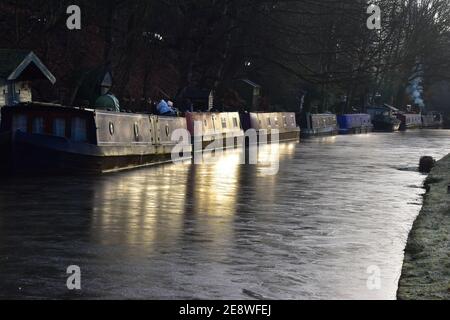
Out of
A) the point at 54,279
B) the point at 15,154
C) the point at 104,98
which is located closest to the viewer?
the point at 54,279

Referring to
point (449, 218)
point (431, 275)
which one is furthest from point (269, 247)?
point (449, 218)

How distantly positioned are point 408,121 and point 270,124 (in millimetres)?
52485

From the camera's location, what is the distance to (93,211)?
60.0ft

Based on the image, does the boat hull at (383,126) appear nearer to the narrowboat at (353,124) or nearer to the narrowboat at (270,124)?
the narrowboat at (353,124)

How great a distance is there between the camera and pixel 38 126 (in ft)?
89.6

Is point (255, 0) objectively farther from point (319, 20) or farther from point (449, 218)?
point (449, 218)

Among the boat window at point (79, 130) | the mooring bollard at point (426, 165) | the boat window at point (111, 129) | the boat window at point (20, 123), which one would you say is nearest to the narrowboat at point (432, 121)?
the mooring bollard at point (426, 165)

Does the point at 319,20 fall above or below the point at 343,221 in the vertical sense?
above

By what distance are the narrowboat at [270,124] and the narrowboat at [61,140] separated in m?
21.3

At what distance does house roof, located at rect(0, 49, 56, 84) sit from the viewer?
32.0m

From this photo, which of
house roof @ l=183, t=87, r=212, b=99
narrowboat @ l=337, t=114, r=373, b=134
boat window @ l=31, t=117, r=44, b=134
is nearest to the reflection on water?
boat window @ l=31, t=117, r=44, b=134

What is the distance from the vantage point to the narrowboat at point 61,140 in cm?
2644

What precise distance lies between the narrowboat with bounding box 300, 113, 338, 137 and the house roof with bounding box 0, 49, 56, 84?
Result: 34788 millimetres
